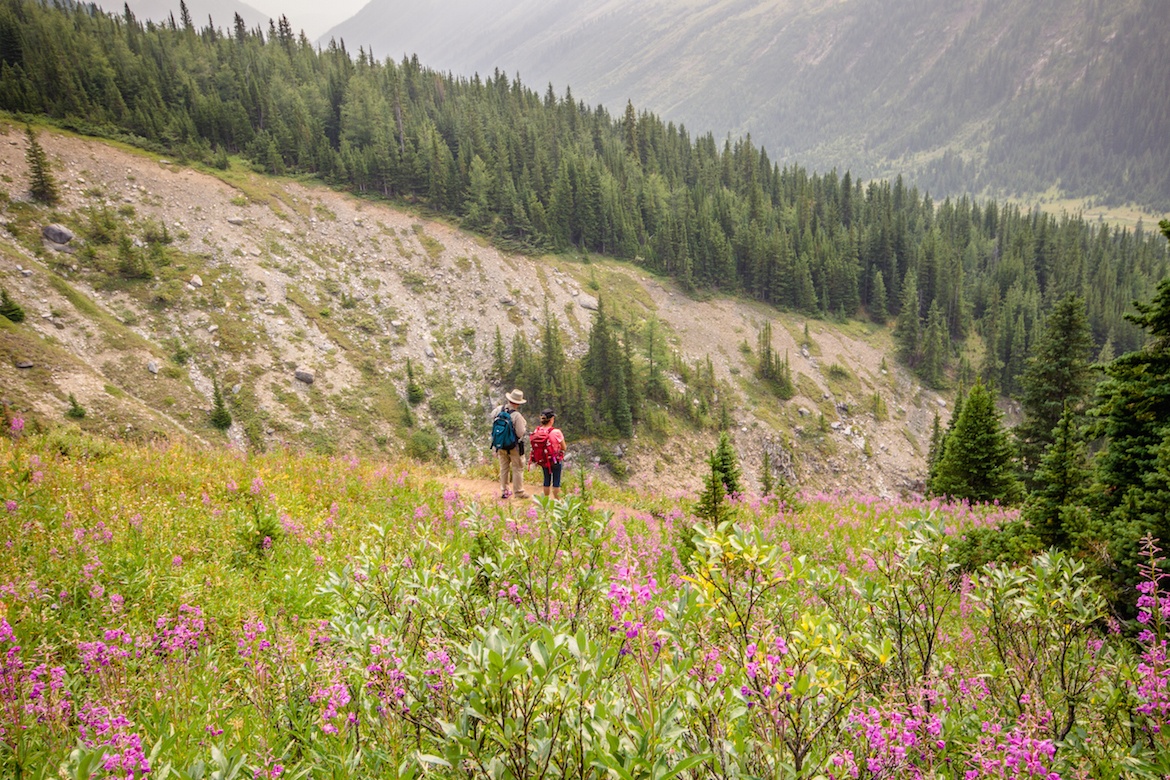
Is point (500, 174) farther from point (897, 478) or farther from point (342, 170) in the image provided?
point (897, 478)

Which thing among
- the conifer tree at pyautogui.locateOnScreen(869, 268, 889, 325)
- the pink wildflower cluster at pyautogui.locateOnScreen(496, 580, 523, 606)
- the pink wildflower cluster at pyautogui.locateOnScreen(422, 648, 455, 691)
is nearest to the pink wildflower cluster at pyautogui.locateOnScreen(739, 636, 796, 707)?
the pink wildflower cluster at pyautogui.locateOnScreen(422, 648, 455, 691)

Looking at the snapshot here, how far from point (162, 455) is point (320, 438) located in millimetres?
35598

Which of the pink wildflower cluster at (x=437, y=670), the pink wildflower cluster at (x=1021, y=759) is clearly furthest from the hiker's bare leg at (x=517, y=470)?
the pink wildflower cluster at (x=1021, y=759)

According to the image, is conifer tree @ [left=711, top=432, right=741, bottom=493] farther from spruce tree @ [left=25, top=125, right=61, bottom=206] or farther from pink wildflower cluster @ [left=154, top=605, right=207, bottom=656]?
spruce tree @ [left=25, top=125, right=61, bottom=206]

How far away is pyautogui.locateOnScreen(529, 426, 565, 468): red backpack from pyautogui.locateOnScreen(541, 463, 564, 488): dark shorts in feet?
0.29

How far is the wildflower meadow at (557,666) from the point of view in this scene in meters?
2.11

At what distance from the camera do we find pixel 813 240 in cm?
10144

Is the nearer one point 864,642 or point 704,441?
point 864,642

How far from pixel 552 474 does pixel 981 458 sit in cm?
1448

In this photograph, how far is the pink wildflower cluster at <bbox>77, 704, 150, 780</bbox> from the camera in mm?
2021

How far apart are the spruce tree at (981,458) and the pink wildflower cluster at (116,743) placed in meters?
20.6

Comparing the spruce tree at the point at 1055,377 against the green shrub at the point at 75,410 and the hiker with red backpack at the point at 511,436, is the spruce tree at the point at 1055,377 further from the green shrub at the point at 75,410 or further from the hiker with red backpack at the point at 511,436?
the green shrub at the point at 75,410

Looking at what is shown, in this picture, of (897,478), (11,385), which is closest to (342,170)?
(11,385)

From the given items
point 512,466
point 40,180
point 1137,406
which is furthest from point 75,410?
point 1137,406
